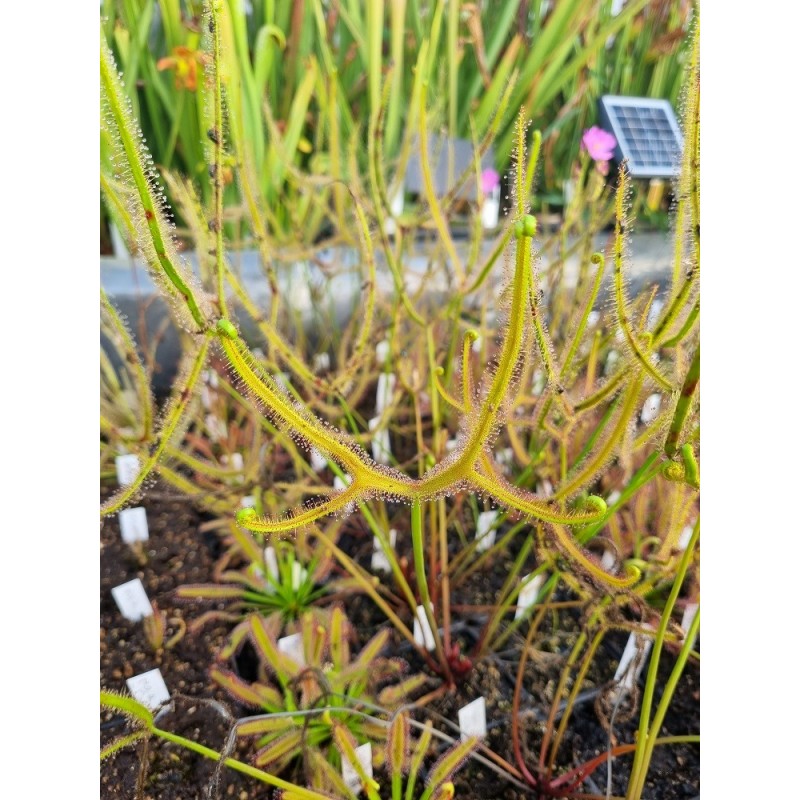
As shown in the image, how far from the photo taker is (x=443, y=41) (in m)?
0.86

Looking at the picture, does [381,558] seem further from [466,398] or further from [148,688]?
[466,398]

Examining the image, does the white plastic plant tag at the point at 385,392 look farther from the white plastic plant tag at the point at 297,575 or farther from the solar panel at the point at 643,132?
the solar panel at the point at 643,132

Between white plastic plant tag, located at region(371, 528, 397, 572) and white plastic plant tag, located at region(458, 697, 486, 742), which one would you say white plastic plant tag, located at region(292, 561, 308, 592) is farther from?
white plastic plant tag, located at region(458, 697, 486, 742)

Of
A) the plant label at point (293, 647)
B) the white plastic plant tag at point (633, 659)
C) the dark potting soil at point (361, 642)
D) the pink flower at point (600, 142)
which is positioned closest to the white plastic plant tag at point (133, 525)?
the dark potting soil at point (361, 642)

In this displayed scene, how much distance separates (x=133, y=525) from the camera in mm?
708

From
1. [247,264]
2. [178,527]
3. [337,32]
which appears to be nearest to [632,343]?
[178,527]

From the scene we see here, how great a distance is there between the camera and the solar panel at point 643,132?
60cm

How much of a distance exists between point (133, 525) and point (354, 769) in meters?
0.41

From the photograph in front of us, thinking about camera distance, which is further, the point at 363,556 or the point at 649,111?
the point at 363,556

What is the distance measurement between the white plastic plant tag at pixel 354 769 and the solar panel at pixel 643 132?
60 cm

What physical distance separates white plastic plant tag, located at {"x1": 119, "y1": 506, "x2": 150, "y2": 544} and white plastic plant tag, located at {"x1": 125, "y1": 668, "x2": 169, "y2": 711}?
0.22m

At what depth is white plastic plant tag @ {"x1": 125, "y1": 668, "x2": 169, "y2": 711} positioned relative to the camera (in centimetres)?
51

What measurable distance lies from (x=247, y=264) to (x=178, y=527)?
0.47 meters
